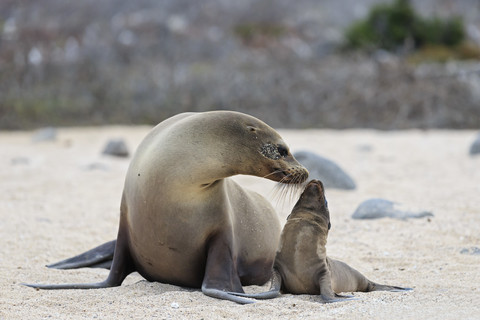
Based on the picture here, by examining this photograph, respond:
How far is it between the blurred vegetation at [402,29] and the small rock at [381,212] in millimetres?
20121

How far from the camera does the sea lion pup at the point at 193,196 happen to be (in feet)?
14.0

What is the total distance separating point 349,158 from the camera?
11.1 meters

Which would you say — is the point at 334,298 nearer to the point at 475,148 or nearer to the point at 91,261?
the point at 91,261

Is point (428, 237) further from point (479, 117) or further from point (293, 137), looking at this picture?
point (479, 117)

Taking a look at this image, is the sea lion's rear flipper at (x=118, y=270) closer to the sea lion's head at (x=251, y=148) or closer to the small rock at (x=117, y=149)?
the sea lion's head at (x=251, y=148)

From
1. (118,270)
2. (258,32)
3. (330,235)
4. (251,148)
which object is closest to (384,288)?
(251,148)

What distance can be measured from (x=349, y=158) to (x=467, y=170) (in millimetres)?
1925

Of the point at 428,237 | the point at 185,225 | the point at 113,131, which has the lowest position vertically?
the point at 113,131

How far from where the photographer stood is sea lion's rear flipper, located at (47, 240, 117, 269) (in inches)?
203

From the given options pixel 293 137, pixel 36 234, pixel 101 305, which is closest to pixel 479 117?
pixel 293 137

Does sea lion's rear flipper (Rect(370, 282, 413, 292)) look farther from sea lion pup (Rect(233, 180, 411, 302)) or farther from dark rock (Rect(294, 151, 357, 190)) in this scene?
dark rock (Rect(294, 151, 357, 190))

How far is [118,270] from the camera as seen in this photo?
15.2 feet

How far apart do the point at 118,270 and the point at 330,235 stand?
7.38ft

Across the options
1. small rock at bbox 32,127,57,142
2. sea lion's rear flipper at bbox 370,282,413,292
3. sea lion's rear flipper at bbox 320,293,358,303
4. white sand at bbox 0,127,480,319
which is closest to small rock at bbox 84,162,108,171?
white sand at bbox 0,127,480,319
